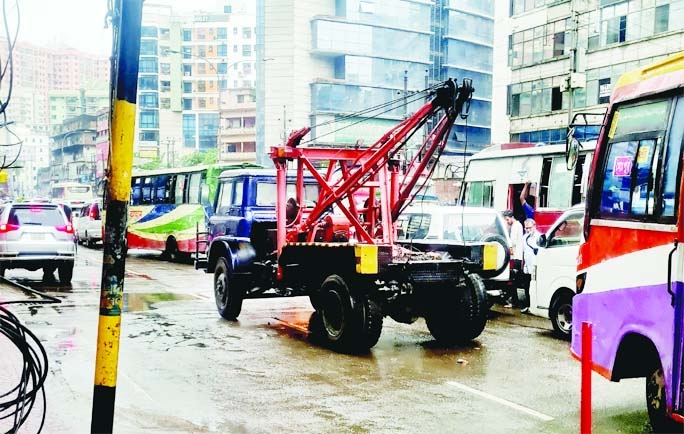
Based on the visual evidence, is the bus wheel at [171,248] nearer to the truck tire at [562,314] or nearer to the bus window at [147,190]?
the bus window at [147,190]

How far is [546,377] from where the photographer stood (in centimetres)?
837

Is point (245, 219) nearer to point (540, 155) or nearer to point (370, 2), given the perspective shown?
point (540, 155)

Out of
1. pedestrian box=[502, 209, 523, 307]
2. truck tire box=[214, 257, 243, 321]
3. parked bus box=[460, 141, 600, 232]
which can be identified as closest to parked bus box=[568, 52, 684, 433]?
truck tire box=[214, 257, 243, 321]

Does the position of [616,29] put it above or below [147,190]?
above

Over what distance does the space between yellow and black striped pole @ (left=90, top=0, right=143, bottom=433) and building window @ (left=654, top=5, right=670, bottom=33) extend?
114 ft

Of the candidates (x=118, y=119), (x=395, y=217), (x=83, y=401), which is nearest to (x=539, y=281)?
(x=395, y=217)

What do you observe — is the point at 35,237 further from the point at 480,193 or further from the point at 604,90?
the point at 604,90

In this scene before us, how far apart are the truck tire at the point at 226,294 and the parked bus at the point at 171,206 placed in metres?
9.91

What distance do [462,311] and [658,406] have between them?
4.44m

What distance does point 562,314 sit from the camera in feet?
35.6

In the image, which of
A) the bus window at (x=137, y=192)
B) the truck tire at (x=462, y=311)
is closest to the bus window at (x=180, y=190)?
the bus window at (x=137, y=192)

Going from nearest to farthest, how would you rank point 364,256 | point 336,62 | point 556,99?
point 364,256 < point 556,99 < point 336,62

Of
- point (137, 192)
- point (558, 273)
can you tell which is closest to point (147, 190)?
point (137, 192)

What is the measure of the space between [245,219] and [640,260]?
8.78 metres
